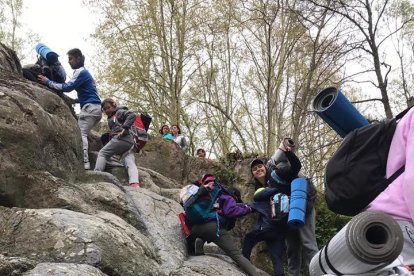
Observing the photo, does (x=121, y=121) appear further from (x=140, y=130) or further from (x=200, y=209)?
(x=200, y=209)

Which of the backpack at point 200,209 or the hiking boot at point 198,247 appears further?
the hiking boot at point 198,247

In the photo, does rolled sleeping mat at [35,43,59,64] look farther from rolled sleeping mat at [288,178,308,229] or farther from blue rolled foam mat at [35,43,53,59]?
rolled sleeping mat at [288,178,308,229]

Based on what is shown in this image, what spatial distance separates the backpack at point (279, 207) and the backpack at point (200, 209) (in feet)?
2.87

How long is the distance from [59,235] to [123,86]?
16903 mm

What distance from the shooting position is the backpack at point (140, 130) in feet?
29.9

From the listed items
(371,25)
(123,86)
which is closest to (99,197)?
Result: (371,25)

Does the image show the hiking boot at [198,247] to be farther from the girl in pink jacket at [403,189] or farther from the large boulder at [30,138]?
the girl in pink jacket at [403,189]

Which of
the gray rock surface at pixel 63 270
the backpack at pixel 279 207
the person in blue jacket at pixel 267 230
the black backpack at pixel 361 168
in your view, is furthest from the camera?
the person in blue jacket at pixel 267 230

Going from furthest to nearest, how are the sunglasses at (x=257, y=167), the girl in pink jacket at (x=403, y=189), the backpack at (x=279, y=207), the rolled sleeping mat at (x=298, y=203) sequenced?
the sunglasses at (x=257, y=167), the backpack at (x=279, y=207), the rolled sleeping mat at (x=298, y=203), the girl in pink jacket at (x=403, y=189)

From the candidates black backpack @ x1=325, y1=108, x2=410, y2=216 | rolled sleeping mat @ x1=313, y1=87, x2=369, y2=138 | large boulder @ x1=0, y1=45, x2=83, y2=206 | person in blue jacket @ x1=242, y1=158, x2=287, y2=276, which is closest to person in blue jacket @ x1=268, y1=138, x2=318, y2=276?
person in blue jacket @ x1=242, y1=158, x2=287, y2=276

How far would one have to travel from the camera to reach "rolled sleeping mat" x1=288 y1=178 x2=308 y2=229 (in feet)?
21.2

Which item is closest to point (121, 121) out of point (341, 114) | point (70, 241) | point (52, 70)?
point (52, 70)

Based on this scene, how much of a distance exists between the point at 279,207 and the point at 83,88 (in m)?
4.60

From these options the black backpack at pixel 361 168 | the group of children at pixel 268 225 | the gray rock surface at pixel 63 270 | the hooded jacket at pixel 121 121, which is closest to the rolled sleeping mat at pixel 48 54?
the hooded jacket at pixel 121 121
